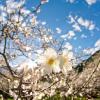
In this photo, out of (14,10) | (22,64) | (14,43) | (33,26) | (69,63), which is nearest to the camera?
(22,64)

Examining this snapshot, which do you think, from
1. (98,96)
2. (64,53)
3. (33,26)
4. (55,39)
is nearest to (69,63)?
(64,53)

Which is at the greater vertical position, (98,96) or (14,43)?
(14,43)

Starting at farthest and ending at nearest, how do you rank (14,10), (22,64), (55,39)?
(55,39) < (14,10) < (22,64)

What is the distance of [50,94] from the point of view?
819 centimetres

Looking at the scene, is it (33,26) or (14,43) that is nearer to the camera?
(14,43)

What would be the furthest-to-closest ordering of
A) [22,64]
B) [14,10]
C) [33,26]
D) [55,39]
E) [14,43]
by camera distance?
[55,39] → [33,26] → [14,43] → [14,10] → [22,64]

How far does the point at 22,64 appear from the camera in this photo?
1.75 m

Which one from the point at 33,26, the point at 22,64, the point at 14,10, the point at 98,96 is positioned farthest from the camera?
the point at 98,96

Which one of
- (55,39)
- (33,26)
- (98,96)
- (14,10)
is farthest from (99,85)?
(14,10)

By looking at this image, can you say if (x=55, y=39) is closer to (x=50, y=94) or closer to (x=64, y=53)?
(x=50, y=94)

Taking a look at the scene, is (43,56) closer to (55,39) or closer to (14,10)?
(14,10)

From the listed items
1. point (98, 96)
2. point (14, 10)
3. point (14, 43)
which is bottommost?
point (98, 96)

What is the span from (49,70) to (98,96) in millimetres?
12600

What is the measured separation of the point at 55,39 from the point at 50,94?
3.87 meters
